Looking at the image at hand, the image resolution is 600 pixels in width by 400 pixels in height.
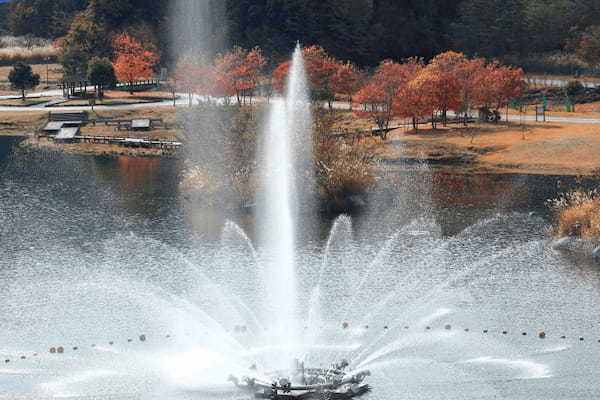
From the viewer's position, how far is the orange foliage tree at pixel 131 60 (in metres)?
124

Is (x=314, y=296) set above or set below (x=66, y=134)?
below

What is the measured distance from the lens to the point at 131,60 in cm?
12525

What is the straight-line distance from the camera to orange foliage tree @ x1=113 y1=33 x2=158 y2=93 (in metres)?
124

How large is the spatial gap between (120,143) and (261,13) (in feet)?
188

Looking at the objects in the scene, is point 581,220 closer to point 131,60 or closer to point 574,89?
point 574,89

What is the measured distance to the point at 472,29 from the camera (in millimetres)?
147375

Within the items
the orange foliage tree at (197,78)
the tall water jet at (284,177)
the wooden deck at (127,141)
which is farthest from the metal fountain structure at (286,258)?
the orange foliage tree at (197,78)

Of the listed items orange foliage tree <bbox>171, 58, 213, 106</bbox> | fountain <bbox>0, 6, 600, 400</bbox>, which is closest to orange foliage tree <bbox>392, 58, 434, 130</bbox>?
orange foliage tree <bbox>171, 58, 213, 106</bbox>

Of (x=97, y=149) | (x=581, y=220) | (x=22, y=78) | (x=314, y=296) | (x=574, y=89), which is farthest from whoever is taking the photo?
(x=22, y=78)

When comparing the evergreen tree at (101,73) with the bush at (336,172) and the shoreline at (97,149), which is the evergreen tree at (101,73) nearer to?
the shoreline at (97,149)

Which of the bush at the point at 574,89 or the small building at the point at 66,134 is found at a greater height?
the bush at the point at 574,89


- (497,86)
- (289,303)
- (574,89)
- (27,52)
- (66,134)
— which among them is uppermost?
(27,52)

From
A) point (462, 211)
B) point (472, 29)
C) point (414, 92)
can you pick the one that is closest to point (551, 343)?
point (462, 211)

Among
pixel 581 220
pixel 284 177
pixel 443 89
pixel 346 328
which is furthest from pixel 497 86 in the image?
pixel 346 328
